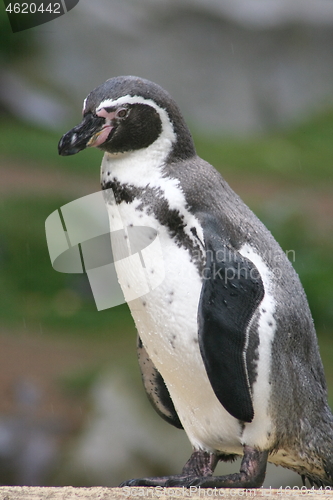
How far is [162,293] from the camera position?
1865 mm

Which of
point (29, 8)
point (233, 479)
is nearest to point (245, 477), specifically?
point (233, 479)

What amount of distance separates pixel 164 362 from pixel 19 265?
430cm

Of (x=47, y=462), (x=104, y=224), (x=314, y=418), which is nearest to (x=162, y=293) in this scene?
(x=314, y=418)

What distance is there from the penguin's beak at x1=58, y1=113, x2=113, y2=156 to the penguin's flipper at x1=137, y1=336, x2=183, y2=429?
26.6 inches

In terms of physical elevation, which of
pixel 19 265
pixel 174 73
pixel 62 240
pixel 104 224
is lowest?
pixel 19 265

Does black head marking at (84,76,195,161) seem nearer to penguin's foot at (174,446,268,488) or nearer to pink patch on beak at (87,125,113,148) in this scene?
pink patch on beak at (87,125,113,148)

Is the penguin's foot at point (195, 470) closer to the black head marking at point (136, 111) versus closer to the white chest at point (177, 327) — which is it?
the white chest at point (177, 327)

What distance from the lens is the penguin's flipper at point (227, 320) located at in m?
1.76

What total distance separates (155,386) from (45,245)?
4.08 m

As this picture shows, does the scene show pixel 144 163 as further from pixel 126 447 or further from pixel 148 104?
pixel 126 447

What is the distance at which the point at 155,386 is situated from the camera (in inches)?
86.2

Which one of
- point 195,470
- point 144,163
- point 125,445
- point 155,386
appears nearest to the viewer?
point 144,163

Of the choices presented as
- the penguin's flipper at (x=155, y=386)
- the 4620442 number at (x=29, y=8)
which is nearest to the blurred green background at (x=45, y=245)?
the 4620442 number at (x=29, y=8)

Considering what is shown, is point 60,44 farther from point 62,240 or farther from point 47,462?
point 62,240
